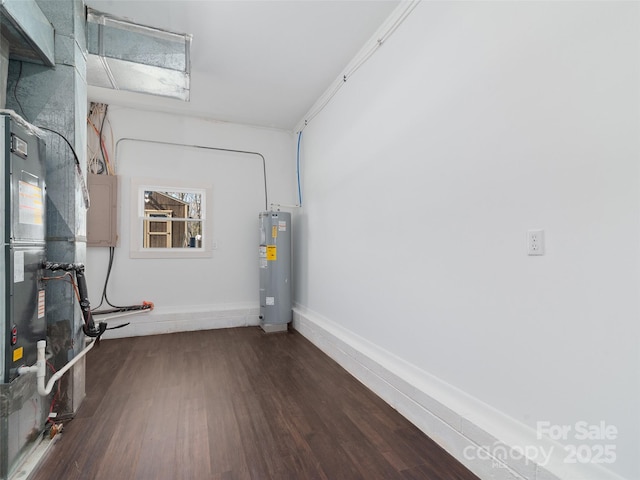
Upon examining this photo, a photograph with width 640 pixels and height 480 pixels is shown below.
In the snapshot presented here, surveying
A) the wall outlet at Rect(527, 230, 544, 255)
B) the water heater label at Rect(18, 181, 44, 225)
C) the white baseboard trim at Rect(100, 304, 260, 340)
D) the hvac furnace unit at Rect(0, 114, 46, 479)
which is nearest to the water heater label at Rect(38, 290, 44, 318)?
the hvac furnace unit at Rect(0, 114, 46, 479)

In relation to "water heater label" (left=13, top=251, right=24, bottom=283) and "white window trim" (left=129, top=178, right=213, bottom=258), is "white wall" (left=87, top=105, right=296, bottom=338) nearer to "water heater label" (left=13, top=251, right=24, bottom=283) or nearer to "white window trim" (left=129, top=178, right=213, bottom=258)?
"white window trim" (left=129, top=178, right=213, bottom=258)

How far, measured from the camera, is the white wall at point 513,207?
47.0 inches

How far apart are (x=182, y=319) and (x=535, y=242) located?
13.9 feet

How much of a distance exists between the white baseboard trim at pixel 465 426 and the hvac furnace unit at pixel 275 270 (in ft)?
5.45

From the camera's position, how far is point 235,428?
208 cm

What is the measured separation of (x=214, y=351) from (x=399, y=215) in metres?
2.63

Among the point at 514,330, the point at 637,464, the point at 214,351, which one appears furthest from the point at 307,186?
the point at 637,464

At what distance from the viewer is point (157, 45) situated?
105 inches

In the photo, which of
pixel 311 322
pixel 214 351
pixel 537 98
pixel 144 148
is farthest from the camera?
pixel 144 148

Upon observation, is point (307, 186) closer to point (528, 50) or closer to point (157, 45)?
point (157, 45)

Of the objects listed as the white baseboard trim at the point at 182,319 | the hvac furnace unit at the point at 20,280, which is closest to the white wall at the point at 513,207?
the hvac furnace unit at the point at 20,280

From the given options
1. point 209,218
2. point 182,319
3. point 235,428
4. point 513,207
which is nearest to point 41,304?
point 235,428

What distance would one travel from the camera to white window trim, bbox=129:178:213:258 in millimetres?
4188

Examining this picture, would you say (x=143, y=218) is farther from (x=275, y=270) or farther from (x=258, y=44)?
(x=258, y=44)
